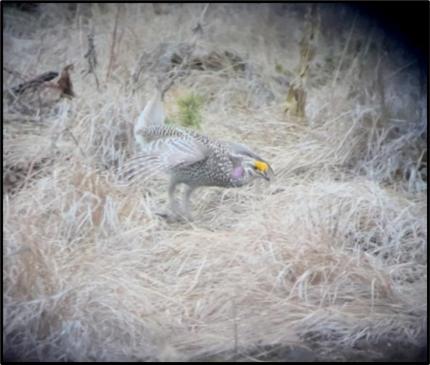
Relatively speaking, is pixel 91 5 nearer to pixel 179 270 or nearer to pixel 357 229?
pixel 179 270

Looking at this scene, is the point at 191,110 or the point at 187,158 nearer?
the point at 187,158

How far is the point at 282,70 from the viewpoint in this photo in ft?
12.2

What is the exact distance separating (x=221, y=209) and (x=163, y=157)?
346 millimetres

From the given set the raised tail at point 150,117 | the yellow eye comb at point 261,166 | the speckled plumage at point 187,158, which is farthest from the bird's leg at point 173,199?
the yellow eye comb at point 261,166

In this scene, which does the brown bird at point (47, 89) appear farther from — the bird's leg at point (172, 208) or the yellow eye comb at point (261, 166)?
the yellow eye comb at point (261, 166)

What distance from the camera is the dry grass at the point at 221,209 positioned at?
3371 mm

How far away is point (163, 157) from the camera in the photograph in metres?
3.55

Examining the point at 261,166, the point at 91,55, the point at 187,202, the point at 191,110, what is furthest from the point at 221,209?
the point at 91,55

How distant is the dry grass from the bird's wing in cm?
7

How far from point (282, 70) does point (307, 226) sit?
741mm

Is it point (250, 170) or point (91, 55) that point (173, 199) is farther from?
point (91, 55)

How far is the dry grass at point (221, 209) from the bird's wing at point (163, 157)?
66mm

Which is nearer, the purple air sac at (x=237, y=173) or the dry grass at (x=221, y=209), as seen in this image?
the dry grass at (x=221, y=209)

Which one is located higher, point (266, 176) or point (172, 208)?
point (266, 176)
